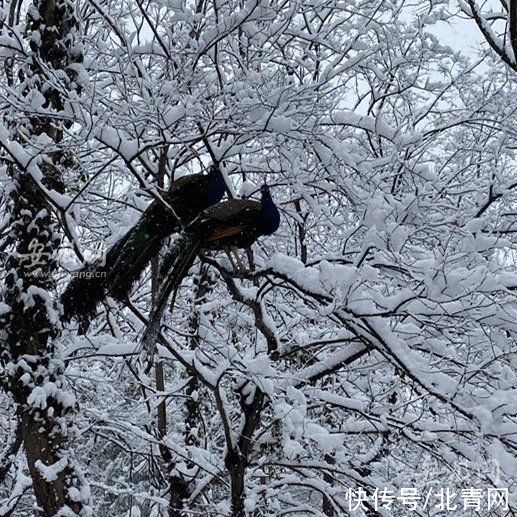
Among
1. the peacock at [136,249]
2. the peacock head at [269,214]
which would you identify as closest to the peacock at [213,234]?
the peacock head at [269,214]

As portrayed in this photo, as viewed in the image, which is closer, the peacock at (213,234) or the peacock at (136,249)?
the peacock at (213,234)

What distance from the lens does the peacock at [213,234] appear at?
10.8 ft

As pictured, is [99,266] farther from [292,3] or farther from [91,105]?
[292,3]

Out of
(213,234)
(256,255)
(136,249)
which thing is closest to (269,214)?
(213,234)

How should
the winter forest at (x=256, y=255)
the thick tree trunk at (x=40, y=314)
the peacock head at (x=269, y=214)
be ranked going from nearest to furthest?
the winter forest at (x=256, y=255) → the peacock head at (x=269, y=214) → the thick tree trunk at (x=40, y=314)

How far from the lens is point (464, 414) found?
2795mm

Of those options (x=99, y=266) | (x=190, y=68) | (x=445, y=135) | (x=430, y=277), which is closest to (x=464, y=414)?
(x=430, y=277)

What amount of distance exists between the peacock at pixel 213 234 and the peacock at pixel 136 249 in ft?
0.38

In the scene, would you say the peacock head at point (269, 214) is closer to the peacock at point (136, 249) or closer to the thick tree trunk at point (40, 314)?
the peacock at point (136, 249)

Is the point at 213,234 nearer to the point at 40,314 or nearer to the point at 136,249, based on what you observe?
the point at 136,249

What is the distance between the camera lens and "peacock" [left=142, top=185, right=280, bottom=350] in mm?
3277

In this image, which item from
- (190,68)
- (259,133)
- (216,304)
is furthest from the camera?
(216,304)

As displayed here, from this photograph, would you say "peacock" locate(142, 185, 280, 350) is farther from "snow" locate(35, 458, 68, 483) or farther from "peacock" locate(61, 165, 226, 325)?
"snow" locate(35, 458, 68, 483)

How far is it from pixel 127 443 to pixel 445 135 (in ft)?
14.8
